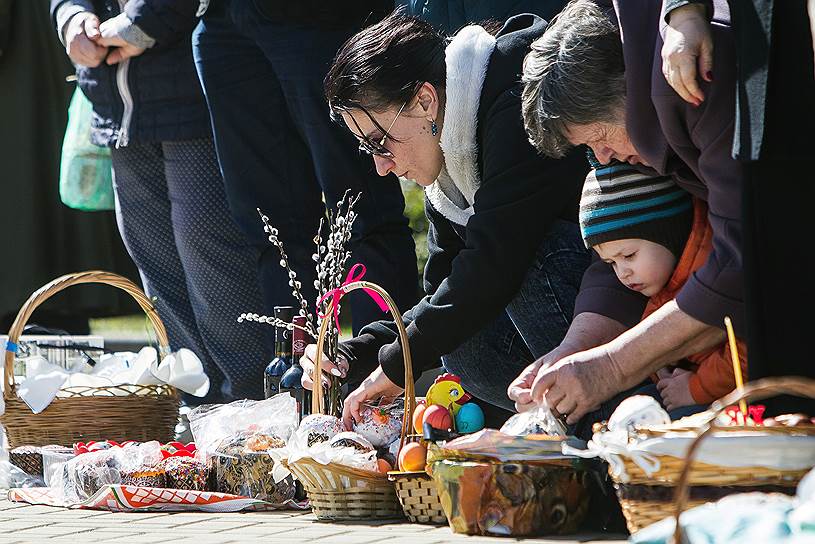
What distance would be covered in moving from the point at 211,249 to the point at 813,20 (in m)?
3.08

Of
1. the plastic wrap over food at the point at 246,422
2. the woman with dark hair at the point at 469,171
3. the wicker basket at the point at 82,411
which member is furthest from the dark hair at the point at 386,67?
the wicker basket at the point at 82,411

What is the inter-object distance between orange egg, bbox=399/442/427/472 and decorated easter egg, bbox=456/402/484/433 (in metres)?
0.22

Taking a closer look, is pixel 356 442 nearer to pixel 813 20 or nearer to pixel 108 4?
pixel 813 20

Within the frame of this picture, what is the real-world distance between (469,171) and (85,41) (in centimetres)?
218

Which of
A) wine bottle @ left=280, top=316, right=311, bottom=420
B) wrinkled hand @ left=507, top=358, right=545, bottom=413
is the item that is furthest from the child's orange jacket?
wine bottle @ left=280, top=316, right=311, bottom=420

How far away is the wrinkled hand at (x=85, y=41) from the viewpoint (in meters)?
4.92

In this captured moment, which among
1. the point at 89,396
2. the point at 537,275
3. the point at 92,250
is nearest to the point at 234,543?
the point at 537,275

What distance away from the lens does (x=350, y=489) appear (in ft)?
10.2

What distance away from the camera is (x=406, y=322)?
11.1 feet

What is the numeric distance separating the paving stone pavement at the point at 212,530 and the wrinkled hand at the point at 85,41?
2.07 metres

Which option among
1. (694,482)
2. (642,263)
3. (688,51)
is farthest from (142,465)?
(688,51)

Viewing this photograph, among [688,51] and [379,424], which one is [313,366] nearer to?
[379,424]

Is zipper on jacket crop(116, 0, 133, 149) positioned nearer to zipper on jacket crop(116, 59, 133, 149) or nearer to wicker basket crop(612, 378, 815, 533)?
zipper on jacket crop(116, 59, 133, 149)

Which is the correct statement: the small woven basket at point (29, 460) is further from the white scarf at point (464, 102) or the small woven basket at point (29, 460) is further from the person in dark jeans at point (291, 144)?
the white scarf at point (464, 102)
